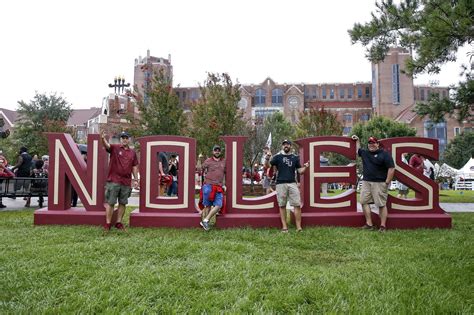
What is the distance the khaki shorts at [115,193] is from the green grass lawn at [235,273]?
0.71m

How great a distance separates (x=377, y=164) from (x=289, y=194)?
6.00ft

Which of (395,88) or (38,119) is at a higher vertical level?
(395,88)

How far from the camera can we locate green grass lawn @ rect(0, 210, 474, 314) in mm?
3443

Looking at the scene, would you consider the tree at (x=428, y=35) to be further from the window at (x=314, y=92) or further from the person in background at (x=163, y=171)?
the window at (x=314, y=92)

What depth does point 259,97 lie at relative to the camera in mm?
66438

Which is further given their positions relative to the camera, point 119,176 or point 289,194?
point 289,194

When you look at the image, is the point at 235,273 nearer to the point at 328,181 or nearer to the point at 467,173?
the point at 328,181

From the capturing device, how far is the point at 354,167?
25.6ft

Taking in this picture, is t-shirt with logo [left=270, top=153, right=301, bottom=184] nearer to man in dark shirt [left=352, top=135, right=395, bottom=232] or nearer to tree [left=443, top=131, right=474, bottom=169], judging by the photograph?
man in dark shirt [left=352, top=135, right=395, bottom=232]


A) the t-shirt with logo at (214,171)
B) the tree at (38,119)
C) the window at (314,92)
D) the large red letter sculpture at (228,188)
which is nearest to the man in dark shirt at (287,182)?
the large red letter sculpture at (228,188)

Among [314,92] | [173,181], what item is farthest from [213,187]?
[314,92]

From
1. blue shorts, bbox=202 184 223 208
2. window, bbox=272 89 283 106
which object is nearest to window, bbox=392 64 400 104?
window, bbox=272 89 283 106

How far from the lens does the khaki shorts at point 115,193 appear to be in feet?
23.2

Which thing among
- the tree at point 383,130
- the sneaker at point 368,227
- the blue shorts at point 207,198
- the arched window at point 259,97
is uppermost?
the arched window at point 259,97
